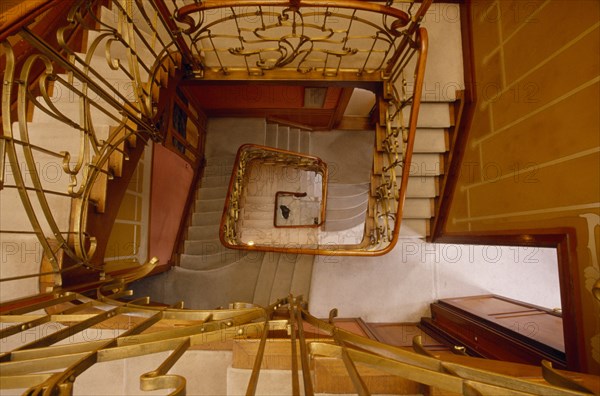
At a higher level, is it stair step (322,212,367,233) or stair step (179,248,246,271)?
stair step (322,212,367,233)

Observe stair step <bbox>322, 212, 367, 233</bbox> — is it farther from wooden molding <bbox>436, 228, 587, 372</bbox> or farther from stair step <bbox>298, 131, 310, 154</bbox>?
wooden molding <bbox>436, 228, 587, 372</bbox>

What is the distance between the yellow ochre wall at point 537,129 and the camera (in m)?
1.48

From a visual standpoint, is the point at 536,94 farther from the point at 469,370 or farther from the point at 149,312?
the point at 149,312

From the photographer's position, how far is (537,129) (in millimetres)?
Result: 1865

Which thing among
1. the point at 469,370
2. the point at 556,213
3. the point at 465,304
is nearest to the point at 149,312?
the point at 469,370

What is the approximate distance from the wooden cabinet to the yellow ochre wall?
46 cm

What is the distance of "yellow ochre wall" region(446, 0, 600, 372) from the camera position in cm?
148

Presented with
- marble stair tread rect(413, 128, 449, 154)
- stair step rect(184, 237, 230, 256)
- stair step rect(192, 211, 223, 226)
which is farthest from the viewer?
stair step rect(192, 211, 223, 226)

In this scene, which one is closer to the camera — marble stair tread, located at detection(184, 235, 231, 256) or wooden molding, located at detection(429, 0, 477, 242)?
wooden molding, located at detection(429, 0, 477, 242)

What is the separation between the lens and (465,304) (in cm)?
272

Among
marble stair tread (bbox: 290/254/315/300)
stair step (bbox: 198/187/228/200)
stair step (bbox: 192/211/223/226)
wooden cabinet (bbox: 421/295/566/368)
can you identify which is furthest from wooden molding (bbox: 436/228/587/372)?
stair step (bbox: 198/187/228/200)

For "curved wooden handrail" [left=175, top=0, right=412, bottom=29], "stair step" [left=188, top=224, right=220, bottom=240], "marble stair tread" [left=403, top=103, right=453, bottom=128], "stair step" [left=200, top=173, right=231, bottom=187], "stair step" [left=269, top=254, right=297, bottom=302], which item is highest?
"curved wooden handrail" [left=175, top=0, right=412, bottom=29]

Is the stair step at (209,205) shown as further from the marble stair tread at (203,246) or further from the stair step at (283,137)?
the stair step at (283,137)

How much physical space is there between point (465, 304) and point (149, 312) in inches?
102
